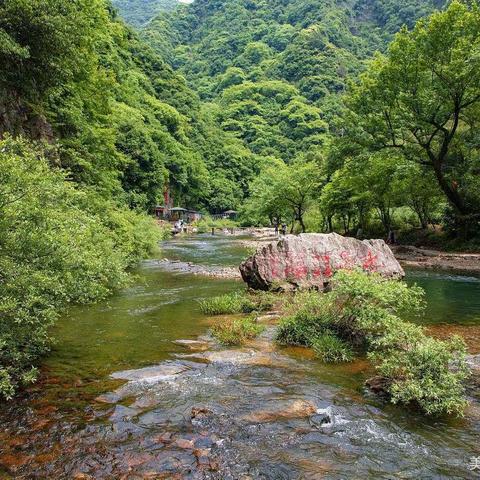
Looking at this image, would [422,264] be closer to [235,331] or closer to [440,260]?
[440,260]

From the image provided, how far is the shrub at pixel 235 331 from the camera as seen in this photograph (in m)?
10.5

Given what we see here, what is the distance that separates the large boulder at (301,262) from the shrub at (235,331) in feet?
15.2

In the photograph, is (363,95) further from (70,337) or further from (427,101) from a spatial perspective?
(70,337)

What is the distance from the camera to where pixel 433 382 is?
678 cm

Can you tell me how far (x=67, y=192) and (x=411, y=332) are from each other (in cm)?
716

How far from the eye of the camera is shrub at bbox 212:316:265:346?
1047 cm

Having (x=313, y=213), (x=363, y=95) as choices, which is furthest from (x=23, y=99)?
(x=313, y=213)

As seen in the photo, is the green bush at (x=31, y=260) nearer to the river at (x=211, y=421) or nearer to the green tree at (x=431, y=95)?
the river at (x=211, y=421)

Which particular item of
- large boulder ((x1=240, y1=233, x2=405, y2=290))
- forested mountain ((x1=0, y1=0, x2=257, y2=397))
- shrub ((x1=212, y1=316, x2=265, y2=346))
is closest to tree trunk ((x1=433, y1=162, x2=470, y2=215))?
large boulder ((x1=240, y1=233, x2=405, y2=290))

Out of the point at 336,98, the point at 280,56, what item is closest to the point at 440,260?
the point at 336,98

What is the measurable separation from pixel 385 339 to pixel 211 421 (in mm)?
3597

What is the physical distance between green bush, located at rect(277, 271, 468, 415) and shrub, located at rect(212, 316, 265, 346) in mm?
852

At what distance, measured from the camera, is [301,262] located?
661 inches

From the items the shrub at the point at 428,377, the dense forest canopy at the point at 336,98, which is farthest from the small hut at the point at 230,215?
the shrub at the point at 428,377
